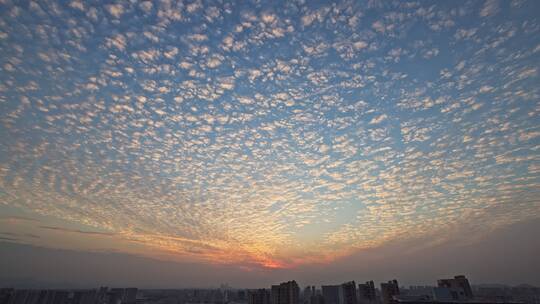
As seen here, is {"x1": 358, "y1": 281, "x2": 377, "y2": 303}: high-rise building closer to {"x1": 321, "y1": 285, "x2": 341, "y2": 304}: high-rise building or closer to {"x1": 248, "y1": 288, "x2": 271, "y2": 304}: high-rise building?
{"x1": 321, "y1": 285, "x2": 341, "y2": 304}: high-rise building

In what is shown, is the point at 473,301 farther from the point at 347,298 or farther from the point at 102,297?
the point at 102,297

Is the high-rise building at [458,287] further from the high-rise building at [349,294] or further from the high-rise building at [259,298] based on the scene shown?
the high-rise building at [259,298]

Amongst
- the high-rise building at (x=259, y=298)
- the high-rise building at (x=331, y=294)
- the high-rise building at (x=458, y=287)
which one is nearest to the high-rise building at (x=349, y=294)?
the high-rise building at (x=259, y=298)

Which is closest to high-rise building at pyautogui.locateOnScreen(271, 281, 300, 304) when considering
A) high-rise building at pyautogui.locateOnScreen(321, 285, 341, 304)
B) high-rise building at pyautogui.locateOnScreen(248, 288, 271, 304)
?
high-rise building at pyautogui.locateOnScreen(248, 288, 271, 304)

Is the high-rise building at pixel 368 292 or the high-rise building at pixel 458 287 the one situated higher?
the high-rise building at pixel 458 287

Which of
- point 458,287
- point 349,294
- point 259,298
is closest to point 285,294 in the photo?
point 259,298

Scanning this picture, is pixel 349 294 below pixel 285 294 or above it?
below

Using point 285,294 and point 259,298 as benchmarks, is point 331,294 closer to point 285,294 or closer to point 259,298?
point 259,298
